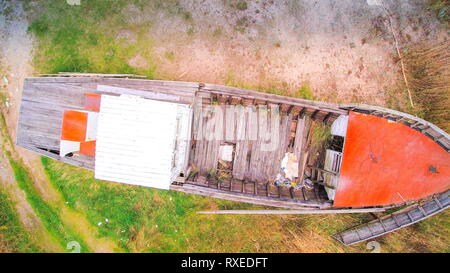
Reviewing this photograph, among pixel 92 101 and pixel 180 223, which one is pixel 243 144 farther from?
pixel 92 101

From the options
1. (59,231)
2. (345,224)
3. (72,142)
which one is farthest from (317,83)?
(59,231)

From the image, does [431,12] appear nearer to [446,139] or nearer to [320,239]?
[446,139]

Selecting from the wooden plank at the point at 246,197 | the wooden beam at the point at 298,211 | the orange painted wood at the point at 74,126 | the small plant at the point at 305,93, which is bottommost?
the wooden beam at the point at 298,211

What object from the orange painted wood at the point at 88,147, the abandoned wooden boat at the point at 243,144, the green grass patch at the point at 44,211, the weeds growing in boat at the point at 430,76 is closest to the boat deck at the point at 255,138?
the abandoned wooden boat at the point at 243,144

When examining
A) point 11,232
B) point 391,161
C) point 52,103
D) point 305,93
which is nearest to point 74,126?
point 52,103

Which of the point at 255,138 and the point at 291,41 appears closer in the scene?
the point at 255,138

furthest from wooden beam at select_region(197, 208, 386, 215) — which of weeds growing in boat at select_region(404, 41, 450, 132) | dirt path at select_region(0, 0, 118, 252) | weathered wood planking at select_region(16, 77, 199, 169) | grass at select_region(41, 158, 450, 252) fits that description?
dirt path at select_region(0, 0, 118, 252)

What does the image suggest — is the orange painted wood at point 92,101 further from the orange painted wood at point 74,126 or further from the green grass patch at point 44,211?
the green grass patch at point 44,211
